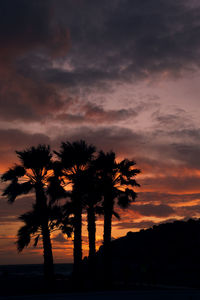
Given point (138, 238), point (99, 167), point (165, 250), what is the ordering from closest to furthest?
point (99, 167) < point (165, 250) < point (138, 238)

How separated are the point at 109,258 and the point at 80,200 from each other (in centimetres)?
563

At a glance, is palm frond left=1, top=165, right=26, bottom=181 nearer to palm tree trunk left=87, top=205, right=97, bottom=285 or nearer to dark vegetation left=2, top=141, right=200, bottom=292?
dark vegetation left=2, top=141, right=200, bottom=292

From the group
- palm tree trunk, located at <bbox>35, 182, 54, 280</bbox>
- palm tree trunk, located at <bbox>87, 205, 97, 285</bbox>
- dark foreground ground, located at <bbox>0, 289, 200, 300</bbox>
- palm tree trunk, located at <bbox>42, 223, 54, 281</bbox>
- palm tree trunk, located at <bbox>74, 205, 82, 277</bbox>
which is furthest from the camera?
palm tree trunk, located at <bbox>87, 205, 97, 285</bbox>

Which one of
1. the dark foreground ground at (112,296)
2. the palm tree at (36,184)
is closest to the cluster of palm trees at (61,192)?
the palm tree at (36,184)

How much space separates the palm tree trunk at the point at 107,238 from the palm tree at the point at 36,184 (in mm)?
4712

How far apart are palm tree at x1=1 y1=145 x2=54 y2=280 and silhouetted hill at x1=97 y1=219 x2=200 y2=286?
9443mm

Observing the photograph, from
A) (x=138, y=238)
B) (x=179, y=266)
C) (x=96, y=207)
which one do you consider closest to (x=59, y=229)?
(x=96, y=207)

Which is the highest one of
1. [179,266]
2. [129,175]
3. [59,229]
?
[129,175]

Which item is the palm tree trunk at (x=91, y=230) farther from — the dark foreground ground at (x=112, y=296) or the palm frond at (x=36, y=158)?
the dark foreground ground at (x=112, y=296)

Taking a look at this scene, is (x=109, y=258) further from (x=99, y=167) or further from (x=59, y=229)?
(x=99, y=167)

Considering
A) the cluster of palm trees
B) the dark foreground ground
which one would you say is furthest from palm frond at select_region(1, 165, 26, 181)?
the dark foreground ground

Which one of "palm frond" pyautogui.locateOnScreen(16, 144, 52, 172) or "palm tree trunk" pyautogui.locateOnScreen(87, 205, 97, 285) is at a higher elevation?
"palm frond" pyautogui.locateOnScreen(16, 144, 52, 172)

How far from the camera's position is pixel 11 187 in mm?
32625

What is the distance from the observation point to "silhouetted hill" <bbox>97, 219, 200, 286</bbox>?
42500 mm
